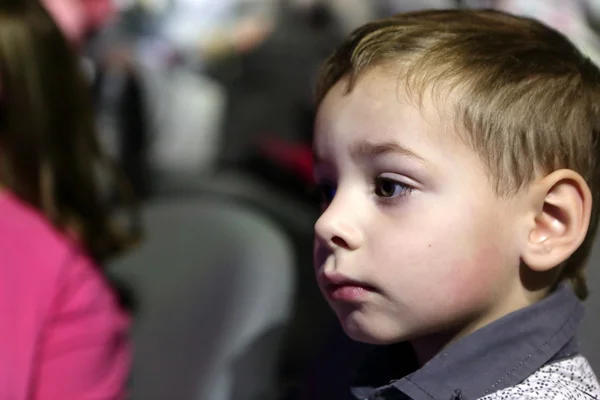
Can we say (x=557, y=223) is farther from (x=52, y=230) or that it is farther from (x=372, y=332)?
(x=52, y=230)

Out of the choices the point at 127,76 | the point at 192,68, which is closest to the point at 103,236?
the point at 127,76

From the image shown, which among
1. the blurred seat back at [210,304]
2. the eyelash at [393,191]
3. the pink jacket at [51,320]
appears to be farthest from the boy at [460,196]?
the pink jacket at [51,320]

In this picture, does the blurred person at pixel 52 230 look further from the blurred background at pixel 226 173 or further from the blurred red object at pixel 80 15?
the blurred red object at pixel 80 15

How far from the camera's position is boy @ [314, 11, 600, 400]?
2.16 feet

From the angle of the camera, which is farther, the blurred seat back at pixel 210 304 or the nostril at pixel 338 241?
the blurred seat back at pixel 210 304

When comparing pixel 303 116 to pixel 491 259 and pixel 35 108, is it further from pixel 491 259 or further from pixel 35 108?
pixel 491 259

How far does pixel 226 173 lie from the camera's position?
5.74ft

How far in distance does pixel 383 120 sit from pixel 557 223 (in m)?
0.17

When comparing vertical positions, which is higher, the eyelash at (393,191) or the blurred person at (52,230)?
the eyelash at (393,191)

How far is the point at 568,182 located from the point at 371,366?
26cm

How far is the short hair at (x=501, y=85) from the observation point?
2.16 ft

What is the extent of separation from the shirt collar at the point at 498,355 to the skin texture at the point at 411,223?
0.02 m

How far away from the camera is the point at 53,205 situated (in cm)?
125

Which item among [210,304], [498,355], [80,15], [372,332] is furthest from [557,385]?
[80,15]
